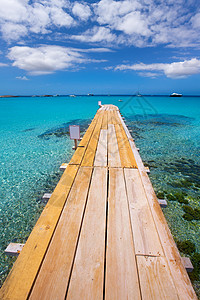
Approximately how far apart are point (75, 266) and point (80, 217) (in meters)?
0.77

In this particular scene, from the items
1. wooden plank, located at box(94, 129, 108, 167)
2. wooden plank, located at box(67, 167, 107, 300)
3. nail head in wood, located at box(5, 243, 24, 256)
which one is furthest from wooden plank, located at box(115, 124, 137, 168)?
nail head in wood, located at box(5, 243, 24, 256)

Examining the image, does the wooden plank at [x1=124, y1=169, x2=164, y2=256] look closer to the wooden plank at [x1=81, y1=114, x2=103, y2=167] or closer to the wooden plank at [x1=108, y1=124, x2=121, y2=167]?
the wooden plank at [x1=108, y1=124, x2=121, y2=167]

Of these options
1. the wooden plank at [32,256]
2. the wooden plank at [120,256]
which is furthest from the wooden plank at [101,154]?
the wooden plank at [32,256]

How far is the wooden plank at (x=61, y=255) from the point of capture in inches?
66.4

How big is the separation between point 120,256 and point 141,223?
680mm

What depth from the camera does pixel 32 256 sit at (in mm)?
2018

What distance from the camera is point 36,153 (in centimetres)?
1033

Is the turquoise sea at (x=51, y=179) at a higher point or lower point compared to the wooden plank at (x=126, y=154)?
lower

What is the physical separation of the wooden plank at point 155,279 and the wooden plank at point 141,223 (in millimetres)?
105

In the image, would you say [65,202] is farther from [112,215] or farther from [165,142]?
[165,142]

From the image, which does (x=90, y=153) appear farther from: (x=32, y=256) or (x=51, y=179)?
(x=32, y=256)

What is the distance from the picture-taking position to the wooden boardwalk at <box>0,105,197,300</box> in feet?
5.56

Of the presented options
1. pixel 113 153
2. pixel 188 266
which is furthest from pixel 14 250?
pixel 113 153

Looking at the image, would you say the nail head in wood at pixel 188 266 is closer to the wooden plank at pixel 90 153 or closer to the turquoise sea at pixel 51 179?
the turquoise sea at pixel 51 179
